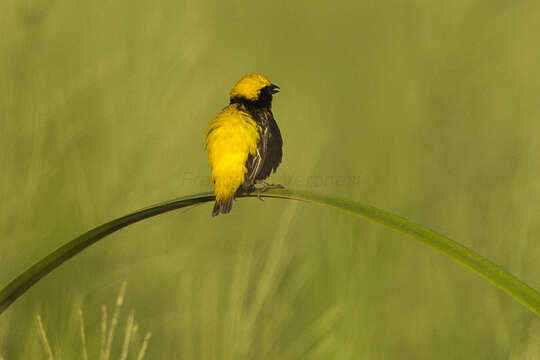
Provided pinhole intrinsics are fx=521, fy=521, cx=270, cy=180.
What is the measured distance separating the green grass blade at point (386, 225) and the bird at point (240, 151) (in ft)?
1.12

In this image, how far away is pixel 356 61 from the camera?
7.20ft

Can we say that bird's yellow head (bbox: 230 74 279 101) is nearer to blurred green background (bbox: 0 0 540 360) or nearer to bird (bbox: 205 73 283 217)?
bird (bbox: 205 73 283 217)

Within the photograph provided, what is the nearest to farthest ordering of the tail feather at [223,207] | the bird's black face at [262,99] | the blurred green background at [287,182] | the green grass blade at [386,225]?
the green grass blade at [386,225]
the tail feather at [223,207]
the blurred green background at [287,182]
the bird's black face at [262,99]

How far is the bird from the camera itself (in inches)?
50.2

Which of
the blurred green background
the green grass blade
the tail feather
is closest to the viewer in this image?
the green grass blade

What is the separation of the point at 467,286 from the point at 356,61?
1.04 meters

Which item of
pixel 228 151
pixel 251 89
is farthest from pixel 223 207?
pixel 251 89

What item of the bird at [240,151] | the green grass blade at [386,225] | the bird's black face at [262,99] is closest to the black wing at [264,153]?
the bird at [240,151]

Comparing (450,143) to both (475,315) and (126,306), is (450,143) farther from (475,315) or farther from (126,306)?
(126,306)

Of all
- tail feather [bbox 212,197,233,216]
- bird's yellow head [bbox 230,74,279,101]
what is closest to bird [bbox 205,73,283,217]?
tail feather [bbox 212,197,233,216]

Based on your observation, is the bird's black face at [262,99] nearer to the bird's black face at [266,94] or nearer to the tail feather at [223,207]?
the bird's black face at [266,94]

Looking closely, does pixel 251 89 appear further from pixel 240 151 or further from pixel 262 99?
pixel 240 151

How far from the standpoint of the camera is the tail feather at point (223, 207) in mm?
1259

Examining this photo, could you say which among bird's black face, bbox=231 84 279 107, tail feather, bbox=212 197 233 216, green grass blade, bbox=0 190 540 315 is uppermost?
bird's black face, bbox=231 84 279 107
